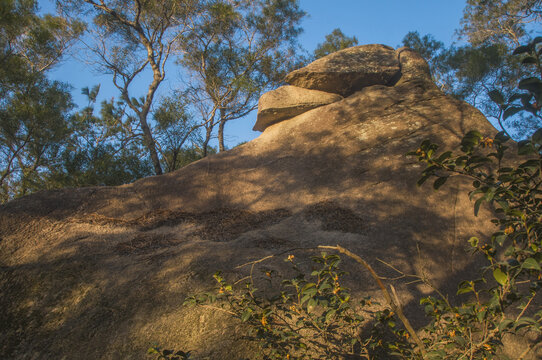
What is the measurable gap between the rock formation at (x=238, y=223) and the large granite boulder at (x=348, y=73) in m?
0.04

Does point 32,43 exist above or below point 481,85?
above

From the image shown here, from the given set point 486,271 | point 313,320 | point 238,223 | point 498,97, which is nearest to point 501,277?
point 486,271

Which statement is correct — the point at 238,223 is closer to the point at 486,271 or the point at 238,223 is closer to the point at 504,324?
the point at 486,271

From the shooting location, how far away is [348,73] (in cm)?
1017

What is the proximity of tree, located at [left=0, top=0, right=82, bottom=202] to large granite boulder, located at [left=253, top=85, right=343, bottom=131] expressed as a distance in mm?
8854

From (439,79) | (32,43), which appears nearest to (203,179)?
(32,43)

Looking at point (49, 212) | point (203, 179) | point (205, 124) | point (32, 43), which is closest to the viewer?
point (49, 212)

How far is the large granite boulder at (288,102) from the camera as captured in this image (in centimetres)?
1005

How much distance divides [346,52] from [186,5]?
365 inches

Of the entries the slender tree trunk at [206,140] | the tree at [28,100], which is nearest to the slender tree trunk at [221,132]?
the slender tree trunk at [206,140]

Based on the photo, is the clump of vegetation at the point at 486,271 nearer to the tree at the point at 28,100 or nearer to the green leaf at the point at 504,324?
the green leaf at the point at 504,324

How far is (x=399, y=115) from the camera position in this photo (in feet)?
27.6

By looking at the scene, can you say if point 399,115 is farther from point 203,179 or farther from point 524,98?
point 524,98

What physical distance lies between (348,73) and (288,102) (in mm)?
1884
